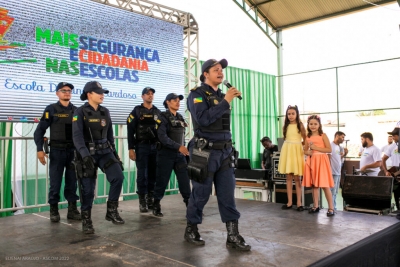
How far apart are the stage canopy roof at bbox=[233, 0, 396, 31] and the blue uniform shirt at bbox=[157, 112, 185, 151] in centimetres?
821

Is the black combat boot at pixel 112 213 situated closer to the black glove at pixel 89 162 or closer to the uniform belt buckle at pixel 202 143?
the black glove at pixel 89 162

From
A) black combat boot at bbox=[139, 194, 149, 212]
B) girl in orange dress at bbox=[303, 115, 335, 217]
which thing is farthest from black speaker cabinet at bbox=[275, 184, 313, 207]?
black combat boot at bbox=[139, 194, 149, 212]

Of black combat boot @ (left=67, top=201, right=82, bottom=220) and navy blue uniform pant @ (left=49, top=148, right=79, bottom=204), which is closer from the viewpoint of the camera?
navy blue uniform pant @ (left=49, top=148, right=79, bottom=204)

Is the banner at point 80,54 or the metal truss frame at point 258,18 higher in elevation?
the metal truss frame at point 258,18

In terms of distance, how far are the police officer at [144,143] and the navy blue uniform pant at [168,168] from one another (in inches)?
14.6

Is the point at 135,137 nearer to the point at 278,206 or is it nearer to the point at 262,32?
the point at 278,206

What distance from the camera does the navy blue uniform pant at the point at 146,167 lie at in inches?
177

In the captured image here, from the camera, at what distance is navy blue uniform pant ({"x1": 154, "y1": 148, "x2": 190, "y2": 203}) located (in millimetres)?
4141

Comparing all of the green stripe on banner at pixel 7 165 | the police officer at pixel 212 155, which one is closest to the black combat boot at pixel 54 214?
the police officer at pixel 212 155

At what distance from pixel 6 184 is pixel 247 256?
515 centimetres

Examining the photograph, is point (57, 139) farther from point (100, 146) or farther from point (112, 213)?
point (112, 213)

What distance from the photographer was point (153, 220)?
4047 mm

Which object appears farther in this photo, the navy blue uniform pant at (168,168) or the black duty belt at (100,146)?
the navy blue uniform pant at (168,168)

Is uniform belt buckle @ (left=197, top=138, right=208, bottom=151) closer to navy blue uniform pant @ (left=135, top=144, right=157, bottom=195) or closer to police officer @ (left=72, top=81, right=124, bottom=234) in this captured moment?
police officer @ (left=72, top=81, right=124, bottom=234)
